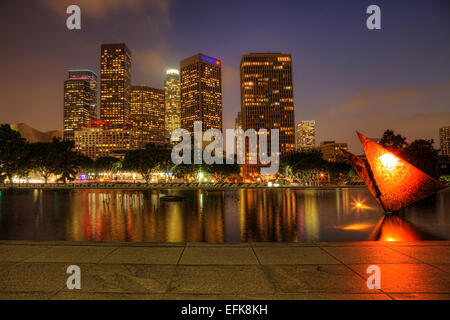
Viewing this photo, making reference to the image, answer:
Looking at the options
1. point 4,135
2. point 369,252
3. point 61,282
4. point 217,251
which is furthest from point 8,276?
point 4,135

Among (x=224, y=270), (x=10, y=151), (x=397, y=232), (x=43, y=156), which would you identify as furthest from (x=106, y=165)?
(x=224, y=270)

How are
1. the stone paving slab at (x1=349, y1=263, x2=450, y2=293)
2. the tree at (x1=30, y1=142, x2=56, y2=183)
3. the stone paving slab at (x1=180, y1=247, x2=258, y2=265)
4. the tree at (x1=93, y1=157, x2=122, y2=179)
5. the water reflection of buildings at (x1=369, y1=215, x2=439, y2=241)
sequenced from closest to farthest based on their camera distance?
the stone paving slab at (x1=349, y1=263, x2=450, y2=293)
the stone paving slab at (x1=180, y1=247, x2=258, y2=265)
the water reflection of buildings at (x1=369, y1=215, x2=439, y2=241)
the tree at (x1=30, y1=142, x2=56, y2=183)
the tree at (x1=93, y1=157, x2=122, y2=179)

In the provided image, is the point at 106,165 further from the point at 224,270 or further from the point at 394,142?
the point at 224,270

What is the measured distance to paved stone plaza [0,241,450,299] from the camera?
557 centimetres

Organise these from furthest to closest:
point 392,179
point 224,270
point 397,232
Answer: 1. point 392,179
2. point 397,232
3. point 224,270

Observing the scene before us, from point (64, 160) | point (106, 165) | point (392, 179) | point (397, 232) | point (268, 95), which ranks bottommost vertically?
point (397, 232)

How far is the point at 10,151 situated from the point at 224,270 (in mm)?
80225

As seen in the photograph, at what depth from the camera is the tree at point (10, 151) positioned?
6694 centimetres

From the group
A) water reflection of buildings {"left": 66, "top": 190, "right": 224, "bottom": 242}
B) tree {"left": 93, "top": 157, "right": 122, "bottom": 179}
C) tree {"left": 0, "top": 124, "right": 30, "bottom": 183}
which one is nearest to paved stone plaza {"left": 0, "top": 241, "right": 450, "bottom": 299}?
water reflection of buildings {"left": 66, "top": 190, "right": 224, "bottom": 242}

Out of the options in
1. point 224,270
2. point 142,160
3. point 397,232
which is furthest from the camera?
point 142,160

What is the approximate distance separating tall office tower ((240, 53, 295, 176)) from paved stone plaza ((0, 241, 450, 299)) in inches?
7457

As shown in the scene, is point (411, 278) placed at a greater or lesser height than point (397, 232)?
greater

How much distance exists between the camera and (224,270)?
682cm

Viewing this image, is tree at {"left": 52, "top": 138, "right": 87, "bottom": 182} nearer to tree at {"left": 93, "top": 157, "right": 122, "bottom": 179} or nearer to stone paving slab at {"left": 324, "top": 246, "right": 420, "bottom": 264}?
tree at {"left": 93, "top": 157, "right": 122, "bottom": 179}
